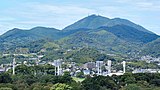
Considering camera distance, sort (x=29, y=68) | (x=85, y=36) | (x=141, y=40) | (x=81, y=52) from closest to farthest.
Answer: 1. (x=29, y=68)
2. (x=81, y=52)
3. (x=85, y=36)
4. (x=141, y=40)

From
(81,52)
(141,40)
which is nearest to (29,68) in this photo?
(81,52)

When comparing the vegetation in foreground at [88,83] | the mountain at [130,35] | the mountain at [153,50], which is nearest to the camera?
the vegetation in foreground at [88,83]

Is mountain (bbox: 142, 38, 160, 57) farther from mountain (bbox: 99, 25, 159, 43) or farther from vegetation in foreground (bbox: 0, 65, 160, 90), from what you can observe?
vegetation in foreground (bbox: 0, 65, 160, 90)

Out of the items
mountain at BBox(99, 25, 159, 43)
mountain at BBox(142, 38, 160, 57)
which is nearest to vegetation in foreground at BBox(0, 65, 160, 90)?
mountain at BBox(142, 38, 160, 57)

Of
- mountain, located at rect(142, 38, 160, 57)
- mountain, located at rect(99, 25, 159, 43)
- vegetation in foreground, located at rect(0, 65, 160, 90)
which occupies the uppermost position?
vegetation in foreground, located at rect(0, 65, 160, 90)

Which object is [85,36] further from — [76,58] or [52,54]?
[76,58]

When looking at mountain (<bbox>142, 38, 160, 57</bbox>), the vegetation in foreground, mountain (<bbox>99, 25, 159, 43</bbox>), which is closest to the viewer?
the vegetation in foreground

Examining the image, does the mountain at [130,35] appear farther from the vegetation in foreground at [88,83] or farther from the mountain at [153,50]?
the vegetation in foreground at [88,83]

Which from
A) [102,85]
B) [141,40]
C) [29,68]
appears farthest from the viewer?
[141,40]

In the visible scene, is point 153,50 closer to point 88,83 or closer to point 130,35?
point 130,35

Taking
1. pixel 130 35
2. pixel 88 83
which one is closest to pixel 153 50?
pixel 130 35

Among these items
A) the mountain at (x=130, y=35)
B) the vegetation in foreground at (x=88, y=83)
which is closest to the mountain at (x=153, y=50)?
the mountain at (x=130, y=35)
